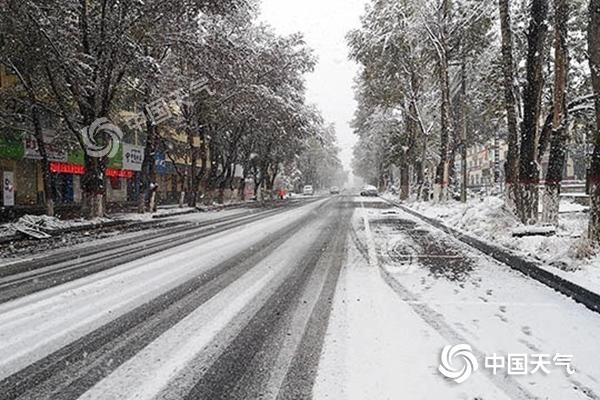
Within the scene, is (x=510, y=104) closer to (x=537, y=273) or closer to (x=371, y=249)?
(x=371, y=249)

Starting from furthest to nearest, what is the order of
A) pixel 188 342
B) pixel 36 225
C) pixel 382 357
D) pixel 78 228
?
pixel 78 228
pixel 36 225
pixel 188 342
pixel 382 357

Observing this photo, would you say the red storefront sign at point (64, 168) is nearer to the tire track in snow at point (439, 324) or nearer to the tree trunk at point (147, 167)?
the tree trunk at point (147, 167)

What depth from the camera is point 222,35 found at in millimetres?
22547

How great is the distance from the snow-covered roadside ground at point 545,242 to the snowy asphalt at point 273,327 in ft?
1.82

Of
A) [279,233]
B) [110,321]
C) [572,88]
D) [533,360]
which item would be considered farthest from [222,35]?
[533,360]

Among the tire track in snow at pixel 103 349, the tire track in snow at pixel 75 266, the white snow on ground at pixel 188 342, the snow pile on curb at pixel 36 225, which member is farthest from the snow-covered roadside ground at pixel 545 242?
the snow pile on curb at pixel 36 225

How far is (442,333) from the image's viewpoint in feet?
15.3

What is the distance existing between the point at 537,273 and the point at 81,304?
21.1ft

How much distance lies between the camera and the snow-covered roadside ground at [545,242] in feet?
22.3

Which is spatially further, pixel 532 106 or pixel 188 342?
pixel 532 106

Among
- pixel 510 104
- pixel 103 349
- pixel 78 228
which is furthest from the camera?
pixel 78 228

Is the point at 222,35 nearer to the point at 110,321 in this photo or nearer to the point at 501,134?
the point at 110,321

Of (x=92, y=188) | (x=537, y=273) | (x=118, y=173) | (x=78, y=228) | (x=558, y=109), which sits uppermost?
(x=558, y=109)

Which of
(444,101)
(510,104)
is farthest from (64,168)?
(510,104)
